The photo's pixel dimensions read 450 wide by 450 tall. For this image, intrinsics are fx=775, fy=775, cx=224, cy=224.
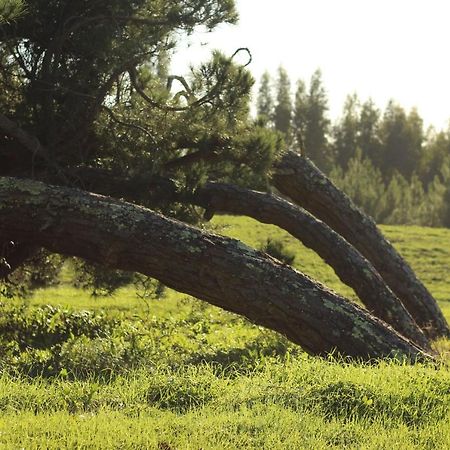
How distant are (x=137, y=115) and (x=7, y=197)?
2.33 meters

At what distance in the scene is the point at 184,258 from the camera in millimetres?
7145

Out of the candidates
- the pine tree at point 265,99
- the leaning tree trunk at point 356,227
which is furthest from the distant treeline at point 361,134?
the leaning tree trunk at point 356,227

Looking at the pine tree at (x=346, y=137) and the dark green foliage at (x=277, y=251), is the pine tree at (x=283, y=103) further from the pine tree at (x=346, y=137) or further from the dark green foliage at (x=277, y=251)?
the dark green foliage at (x=277, y=251)

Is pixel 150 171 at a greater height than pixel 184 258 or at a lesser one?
greater

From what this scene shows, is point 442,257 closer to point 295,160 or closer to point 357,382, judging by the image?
point 295,160

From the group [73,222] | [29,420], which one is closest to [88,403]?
[29,420]

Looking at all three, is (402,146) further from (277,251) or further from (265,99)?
(277,251)

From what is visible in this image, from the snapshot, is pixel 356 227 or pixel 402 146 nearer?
pixel 356 227

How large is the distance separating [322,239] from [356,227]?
5.16 ft

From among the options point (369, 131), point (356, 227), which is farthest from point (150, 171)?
point (369, 131)

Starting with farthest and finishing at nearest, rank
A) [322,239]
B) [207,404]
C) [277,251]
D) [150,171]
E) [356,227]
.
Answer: [356,227], [322,239], [277,251], [150,171], [207,404]

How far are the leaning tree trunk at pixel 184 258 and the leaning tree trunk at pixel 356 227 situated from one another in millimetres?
3845

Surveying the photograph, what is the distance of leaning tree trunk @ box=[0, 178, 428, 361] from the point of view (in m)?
7.12

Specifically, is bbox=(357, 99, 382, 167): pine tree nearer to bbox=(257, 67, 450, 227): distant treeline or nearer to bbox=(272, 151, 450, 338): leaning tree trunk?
bbox=(257, 67, 450, 227): distant treeline
